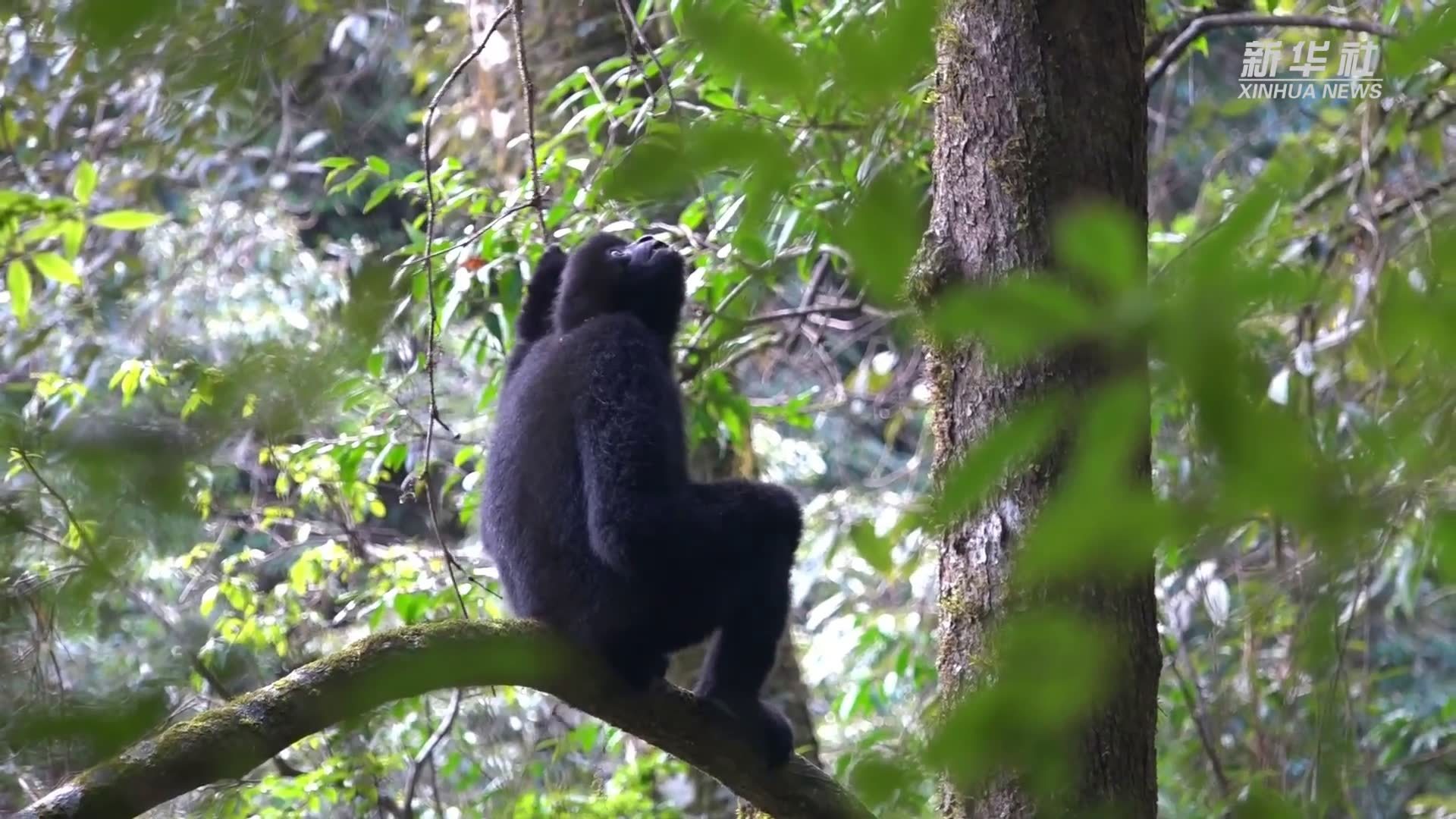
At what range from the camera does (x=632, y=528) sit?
362 centimetres

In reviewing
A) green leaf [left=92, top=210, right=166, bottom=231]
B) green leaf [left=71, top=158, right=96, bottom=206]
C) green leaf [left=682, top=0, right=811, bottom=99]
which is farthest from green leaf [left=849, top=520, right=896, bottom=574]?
green leaf [left=71, top=158, right=96, bottom=206]

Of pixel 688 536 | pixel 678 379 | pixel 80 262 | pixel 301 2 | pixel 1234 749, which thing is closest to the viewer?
pixel 301 2

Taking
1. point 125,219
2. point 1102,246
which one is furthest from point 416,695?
point 125,219

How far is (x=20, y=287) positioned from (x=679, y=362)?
110 inches

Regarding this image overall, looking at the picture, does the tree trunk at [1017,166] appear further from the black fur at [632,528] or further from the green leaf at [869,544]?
the green leaf at [869,544]

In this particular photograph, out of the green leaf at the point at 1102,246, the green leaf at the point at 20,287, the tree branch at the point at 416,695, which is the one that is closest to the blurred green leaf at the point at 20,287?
the green leaf at the point at 20,287

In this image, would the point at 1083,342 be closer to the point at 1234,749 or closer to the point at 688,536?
the point at 688,536

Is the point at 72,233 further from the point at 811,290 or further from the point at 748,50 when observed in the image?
the point at 811,290

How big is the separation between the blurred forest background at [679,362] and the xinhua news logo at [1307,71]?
0.37ft

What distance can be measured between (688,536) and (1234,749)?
3.59 meters

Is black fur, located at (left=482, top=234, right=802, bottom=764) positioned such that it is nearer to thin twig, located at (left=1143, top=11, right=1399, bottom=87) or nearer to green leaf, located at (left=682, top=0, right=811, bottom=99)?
thin twig, located at (left=1143, top=11, right=1399, bottom=87)

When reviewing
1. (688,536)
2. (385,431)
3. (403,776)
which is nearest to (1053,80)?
(688,536)

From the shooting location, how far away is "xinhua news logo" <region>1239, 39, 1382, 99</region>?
5309mm

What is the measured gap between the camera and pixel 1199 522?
0.90m
